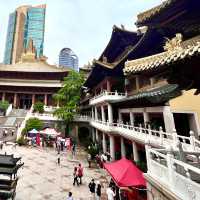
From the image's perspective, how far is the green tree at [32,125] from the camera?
25.6 m

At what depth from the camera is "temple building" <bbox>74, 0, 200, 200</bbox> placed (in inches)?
140

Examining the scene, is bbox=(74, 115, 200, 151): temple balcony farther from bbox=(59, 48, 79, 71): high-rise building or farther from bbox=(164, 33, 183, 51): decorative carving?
bbox=(59, 48, 79, 71): high-rise building

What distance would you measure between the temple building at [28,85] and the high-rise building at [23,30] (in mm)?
65236

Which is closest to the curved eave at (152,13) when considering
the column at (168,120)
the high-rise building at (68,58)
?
the column at (168,120)

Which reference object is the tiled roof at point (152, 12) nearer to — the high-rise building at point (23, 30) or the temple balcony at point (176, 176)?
the temple balcony at point (176, 176)

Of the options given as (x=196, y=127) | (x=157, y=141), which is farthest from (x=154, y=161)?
(x=196, y=127)

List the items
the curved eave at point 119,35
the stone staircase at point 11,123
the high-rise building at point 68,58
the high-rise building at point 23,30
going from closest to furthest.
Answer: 1. the curved eave at point 119,35
2. the stone staircase at point 11,123
3. the high-rise building at point 23,30
4. the high-rise building at point 68,58

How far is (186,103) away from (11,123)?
25978 millimetres

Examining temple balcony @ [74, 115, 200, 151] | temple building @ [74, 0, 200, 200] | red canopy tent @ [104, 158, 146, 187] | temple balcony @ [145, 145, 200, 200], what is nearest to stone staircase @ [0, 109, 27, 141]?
temple building @ [74, 0, 200, 200]

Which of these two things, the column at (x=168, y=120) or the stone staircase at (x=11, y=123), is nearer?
the column at (x=168, y=120)

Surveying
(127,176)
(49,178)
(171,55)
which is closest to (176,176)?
(171,55)

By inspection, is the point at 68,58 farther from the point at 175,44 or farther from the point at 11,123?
the point at 175,44

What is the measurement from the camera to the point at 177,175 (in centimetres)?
457

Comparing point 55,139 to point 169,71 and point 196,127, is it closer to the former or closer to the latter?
point 196,127
